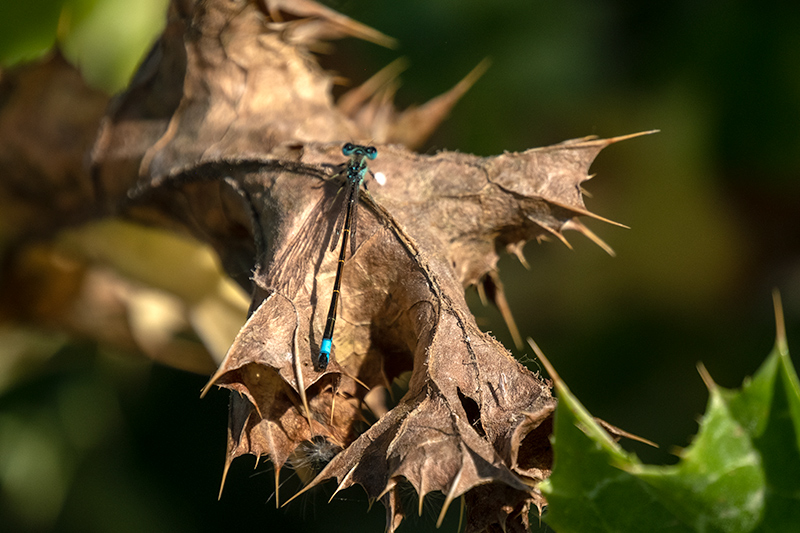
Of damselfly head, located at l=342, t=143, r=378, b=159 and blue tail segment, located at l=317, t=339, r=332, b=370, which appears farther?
damselfly head, located at l=342, t=143, r=378, b=159

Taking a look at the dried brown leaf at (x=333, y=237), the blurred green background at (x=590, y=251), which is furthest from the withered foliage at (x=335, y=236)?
the blurred green background at (x=590, y=251)

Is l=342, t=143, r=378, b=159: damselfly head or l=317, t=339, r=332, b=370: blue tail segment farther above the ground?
l=342, t=143, r=378, b=159: damselfly head

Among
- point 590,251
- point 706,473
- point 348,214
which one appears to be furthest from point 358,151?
point 590,251

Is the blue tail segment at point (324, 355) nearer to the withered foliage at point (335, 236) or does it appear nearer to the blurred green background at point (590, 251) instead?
the withered foliage at point (335, 236)

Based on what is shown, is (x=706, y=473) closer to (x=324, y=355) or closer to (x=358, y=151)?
(x=324, y=355)

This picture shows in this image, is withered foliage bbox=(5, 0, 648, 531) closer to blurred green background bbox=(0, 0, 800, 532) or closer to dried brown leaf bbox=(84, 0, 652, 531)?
dried brown leaf bbox=(84, 0, 652, 531)

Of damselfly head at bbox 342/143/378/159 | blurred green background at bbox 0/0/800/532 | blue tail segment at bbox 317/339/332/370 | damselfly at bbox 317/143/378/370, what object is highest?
damselfly head at bbox 342/143/378/159

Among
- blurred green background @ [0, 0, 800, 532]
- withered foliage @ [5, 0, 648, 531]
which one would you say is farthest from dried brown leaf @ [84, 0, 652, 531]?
blurred green background @ [0, 0, 800, 532]
